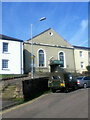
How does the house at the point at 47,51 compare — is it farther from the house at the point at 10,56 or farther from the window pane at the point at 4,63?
the window pane at the point at 4,63

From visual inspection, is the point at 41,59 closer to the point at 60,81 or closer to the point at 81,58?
the point at 81,58

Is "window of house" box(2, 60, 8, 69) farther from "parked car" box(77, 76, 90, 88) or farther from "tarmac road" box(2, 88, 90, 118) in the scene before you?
"tarmac road" box(2, 88, 90, 118)

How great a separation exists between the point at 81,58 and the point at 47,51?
10926 millimetres

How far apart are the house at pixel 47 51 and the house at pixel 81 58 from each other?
1.36 m

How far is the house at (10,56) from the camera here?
24.5m

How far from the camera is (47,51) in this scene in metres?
31.9

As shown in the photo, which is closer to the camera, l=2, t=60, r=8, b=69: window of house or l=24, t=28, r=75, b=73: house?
l=2, t=60, r=8, b=69: window of house

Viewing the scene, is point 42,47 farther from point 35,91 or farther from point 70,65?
point 35,91

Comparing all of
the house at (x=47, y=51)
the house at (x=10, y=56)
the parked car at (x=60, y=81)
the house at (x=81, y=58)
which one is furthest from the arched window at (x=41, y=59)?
the parked car at (x=60, y=81)

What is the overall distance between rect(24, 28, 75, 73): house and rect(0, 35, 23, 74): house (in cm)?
271

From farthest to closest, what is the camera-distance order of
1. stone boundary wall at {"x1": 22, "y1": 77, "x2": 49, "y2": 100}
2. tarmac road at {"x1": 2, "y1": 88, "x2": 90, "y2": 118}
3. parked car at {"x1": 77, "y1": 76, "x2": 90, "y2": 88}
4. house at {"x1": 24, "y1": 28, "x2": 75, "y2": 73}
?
house at {"x1": 24, "y1": 28, "x2": 75, "y2": 73}, parked car at {"x1": 77, "y1": 76, "x2": 90, "y2": 88}, stone boundary wall at {"x1": 22, "y1": 77, "x2": 49, "y2": 100}, tarmac road at {"x1": 2, "y1": 88, "x2": 90, "y2": 118}

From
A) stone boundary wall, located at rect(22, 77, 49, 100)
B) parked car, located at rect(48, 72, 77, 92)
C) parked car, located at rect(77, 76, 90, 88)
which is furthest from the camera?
parked car, located at rect(77, 76, 90, 88)

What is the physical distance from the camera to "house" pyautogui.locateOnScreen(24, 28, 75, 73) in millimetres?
29209

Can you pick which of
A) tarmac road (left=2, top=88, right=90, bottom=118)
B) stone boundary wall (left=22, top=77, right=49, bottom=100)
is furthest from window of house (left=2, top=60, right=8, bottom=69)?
tarmac road (left=2, top=88, right=90, bottom=118)
